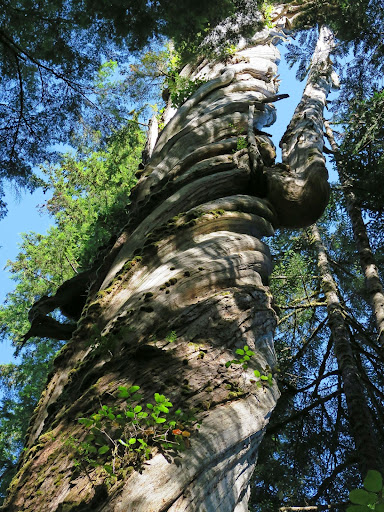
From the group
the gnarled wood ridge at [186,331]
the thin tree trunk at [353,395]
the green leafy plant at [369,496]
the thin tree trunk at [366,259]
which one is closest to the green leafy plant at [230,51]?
the thin tree trunk at [366,259]

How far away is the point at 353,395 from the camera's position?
5.35m

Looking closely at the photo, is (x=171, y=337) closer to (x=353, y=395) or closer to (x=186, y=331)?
(x=186, y=331)

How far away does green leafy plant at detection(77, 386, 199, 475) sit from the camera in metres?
2.04

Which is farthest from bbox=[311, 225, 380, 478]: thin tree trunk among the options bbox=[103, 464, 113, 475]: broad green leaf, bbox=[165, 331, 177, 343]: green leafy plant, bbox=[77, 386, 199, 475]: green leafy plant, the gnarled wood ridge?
bbox=[103, 464, 113, 475]: broad green leaf

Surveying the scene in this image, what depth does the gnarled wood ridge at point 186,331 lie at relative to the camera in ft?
6.81

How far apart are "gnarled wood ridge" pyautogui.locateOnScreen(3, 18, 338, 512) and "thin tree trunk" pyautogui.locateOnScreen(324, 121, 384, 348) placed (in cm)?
239

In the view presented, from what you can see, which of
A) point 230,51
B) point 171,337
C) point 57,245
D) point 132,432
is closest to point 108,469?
point 132,432

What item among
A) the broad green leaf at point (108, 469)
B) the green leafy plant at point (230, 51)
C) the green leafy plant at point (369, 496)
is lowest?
the green leafy plant at point (369, 496)

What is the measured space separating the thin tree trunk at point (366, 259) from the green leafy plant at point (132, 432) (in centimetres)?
441

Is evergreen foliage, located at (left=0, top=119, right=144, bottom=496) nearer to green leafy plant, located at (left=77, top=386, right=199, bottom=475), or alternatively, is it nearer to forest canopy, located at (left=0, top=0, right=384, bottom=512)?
forest canopy, located at (left=0, top=0, right=384, bottom=512)

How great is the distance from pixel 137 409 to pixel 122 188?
10442 mm

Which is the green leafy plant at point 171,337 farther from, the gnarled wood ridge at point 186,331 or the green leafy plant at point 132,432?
the green leafy plant at point 132,432

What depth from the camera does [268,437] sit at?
6754 millimetres

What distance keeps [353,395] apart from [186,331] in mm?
3265
